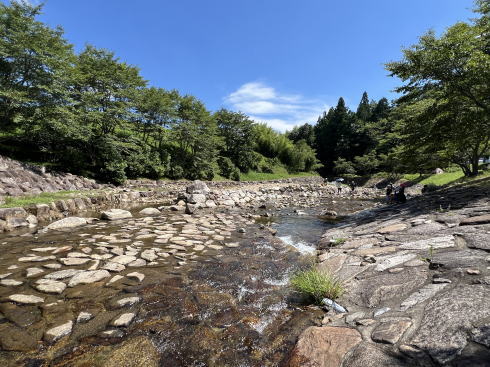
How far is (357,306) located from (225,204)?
10.3 meters

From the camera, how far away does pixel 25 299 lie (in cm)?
282

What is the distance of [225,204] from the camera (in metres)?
12.7

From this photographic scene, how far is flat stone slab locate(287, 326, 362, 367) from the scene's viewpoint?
1.89 metres

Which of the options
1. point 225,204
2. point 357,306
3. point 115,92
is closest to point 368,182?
point 225,204

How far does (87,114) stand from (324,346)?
17.1 meters

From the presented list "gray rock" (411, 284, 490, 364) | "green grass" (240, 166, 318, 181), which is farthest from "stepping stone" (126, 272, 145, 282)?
"green grass" (240, 166, 318, 181)

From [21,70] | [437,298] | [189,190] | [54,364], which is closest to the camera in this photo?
[54,364]

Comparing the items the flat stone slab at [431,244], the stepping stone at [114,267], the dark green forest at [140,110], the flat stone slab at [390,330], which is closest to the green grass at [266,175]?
the dark green forest at [140,110]

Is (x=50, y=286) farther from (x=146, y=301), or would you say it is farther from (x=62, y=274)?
(x=146, y=301)

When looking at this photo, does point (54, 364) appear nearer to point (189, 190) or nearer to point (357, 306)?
point (357, 306)

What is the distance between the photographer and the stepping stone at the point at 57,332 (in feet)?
7.30

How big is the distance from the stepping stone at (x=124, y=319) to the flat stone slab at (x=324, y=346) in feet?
Result: 5.73

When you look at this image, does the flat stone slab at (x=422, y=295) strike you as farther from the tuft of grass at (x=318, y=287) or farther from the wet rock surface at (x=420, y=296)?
the tuft of grass at (x=318, y=287)

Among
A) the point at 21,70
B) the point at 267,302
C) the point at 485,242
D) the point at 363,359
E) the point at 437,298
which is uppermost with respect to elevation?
the point at 21,70
